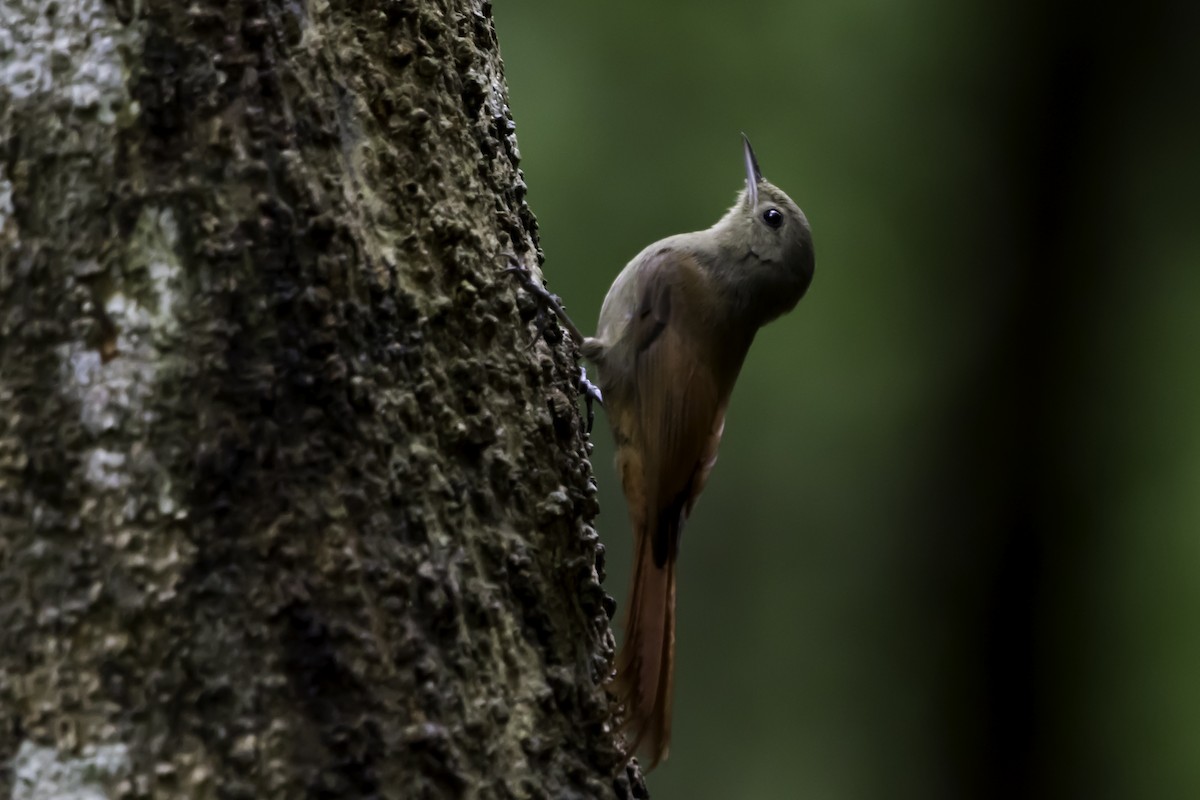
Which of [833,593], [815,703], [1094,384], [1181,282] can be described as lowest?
[815,703]

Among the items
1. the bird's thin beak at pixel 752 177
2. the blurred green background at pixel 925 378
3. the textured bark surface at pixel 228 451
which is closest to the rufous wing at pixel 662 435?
the bird's thin beak at pixel 752 177

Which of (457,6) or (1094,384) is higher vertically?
(457,6)

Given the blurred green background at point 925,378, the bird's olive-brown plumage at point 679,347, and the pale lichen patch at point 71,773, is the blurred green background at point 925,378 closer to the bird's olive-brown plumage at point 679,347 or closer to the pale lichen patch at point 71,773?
the bird's olive-brown plumage at point 679,347

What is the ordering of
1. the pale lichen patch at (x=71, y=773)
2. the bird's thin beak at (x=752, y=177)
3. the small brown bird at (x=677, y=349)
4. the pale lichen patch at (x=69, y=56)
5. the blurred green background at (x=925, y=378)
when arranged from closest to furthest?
→ 1. the pale lichen patch at (x=71, y=773)
2. the pale lichen patch at (x=69, y=56)
3. the small brown bird at (x=677, y=349)
4. the bird's thin beak at (x=752, y=177)
5. the blurred green background at (x=925, y=378)

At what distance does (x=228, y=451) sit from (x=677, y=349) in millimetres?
2093

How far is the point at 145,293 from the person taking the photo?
1770 millimetres

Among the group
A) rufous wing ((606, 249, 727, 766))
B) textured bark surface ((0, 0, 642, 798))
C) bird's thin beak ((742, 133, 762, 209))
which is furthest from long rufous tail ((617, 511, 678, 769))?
bird's thin beak ((742, 133, 762, 209))

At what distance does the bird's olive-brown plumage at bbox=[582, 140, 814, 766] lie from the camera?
316cm

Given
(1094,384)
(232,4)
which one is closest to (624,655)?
(232,4)

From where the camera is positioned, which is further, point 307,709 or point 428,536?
point 428,536

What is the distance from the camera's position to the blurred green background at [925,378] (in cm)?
467

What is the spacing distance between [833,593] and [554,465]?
4.46m

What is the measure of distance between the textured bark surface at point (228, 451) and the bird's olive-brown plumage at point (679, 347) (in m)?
0.88

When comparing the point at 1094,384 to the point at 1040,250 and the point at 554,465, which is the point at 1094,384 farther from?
the point at 554,465
